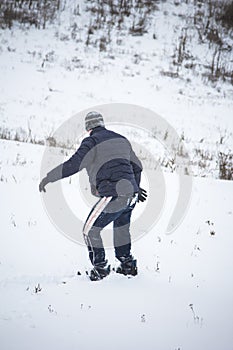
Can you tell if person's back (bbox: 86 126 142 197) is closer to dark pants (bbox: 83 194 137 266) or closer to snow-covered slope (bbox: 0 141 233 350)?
dark pants (bbox: 83 194 137 266)

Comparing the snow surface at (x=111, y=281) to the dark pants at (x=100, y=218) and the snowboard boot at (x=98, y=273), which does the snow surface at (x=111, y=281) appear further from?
the dark pants at (x=100, y=218)

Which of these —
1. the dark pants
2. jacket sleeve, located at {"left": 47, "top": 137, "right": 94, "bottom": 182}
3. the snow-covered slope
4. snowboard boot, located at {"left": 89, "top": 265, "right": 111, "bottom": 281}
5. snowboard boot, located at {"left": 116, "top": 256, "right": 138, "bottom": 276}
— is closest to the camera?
the snow-covered slope

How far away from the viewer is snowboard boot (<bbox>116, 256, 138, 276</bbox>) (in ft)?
12.1

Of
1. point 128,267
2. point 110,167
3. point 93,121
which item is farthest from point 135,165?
point 128,267

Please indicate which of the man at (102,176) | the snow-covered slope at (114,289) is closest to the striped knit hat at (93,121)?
the man at (102,176)

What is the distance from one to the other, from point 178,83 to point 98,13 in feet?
33.0

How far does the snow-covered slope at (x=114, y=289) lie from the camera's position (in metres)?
2.65

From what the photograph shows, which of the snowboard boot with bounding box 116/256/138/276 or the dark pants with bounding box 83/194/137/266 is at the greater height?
the dark pants with bounding box 83/194/137/266

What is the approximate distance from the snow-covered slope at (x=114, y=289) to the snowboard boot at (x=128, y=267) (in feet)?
0.26

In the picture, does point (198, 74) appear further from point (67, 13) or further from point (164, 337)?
point (164, 337)

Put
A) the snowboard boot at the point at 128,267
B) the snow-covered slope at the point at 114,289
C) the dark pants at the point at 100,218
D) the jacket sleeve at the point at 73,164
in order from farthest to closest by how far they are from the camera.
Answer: the snowboard boot at the point at 128,267 < the dark pants at the point at 100,218 < the jacket sleeve at the point at 73,164 < the snow-covered slope at the point at 114,289

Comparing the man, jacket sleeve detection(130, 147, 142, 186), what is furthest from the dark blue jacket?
jacket sleeve detection(130, 147, 142, 186)

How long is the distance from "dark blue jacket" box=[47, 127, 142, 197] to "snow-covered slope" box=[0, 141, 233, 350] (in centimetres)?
121

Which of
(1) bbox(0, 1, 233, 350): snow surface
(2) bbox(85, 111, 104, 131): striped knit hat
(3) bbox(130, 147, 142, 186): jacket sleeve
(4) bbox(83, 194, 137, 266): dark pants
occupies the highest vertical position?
(2) bbox(85, 111, 104, 131): striped knit hat
